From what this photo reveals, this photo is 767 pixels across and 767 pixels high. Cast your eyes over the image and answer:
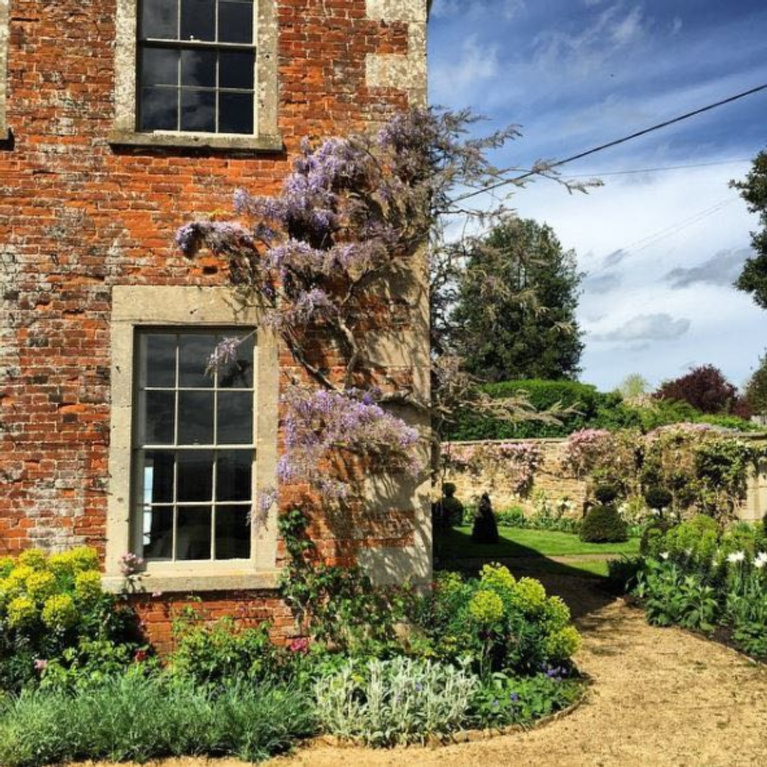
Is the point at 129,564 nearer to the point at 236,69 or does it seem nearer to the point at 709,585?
the point at 236,69

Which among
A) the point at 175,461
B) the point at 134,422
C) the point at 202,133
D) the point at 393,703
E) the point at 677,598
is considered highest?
the point at 202,133

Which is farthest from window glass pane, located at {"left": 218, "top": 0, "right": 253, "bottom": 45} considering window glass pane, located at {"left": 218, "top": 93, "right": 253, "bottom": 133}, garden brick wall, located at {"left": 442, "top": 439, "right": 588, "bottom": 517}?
garden brick wall, located at {"left": 442, "top": 439, "right": 588, "bottom": 517}

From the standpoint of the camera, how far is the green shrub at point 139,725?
489cm

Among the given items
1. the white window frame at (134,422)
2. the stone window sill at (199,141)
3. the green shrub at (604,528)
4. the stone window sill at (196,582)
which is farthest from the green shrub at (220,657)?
the green shrub at (604,528)

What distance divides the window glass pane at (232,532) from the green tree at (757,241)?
855 inches

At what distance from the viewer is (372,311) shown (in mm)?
6871

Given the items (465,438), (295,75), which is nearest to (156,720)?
(295,75)

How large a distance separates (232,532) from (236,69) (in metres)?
4.13

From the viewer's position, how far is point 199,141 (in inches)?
261

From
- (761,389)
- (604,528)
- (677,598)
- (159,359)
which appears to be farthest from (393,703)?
(761,389)

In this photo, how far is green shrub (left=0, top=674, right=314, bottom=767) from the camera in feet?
16.1

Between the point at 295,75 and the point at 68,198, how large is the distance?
2.27 meters

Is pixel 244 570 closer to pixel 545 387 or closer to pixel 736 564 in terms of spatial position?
pixel 736 564

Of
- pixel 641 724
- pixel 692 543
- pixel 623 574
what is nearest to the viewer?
pixel 641 724
